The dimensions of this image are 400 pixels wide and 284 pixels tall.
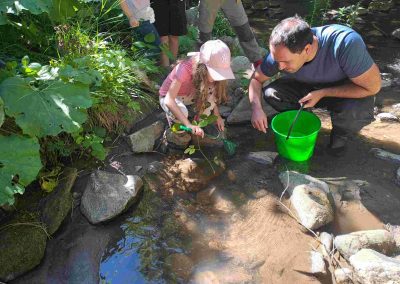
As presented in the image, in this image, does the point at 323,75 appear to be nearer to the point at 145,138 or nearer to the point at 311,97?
the point at 311,97

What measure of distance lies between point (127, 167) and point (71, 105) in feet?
2.72

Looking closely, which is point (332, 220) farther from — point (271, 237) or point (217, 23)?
point (217, 23)

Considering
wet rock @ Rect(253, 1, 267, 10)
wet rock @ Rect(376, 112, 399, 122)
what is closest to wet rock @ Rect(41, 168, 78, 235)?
wet rock @ Rect(376, 112, 399, 122)

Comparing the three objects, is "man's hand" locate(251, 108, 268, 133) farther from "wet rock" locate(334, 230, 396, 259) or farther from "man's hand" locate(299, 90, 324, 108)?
"wet rock" locate(334, 230, 396, 259)

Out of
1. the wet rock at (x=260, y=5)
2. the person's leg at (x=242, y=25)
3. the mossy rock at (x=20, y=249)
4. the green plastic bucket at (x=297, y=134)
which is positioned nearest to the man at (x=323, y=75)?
the green plastic bucket at (x=297, y=134)

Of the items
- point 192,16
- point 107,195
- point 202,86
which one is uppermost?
point 202,86

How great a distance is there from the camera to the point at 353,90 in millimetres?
2869

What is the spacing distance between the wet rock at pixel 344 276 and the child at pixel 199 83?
1219 mm

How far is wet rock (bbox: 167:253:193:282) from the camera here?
2367 millimetres

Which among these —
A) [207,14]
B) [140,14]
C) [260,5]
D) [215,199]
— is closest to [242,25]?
[207,14]

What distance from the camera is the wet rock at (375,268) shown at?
213cm

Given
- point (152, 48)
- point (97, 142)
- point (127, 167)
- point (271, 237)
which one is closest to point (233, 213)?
point (271, 237)

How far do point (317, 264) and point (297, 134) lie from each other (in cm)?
126

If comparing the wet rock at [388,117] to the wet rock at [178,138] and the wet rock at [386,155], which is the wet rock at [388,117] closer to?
the wet rock at [386,155]
